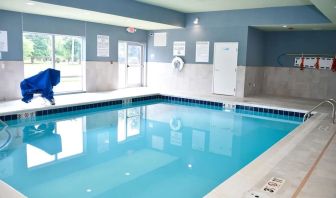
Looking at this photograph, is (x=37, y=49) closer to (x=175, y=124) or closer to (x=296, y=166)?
(x=175, y=124)

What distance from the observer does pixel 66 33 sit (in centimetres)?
796

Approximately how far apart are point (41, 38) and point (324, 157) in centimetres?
710

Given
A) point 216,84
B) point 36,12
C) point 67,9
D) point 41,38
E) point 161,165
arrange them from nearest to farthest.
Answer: point 161,165 → point 67,9 → point 36,12 → point 41,38 → point 216,84

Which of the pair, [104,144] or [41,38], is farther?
[41,38]

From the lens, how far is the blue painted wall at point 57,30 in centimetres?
682

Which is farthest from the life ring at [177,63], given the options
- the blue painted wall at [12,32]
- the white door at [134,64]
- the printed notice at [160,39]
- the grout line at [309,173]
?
the grout line at [309,173]

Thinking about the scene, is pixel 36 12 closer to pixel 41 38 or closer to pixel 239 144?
pixel 41 38

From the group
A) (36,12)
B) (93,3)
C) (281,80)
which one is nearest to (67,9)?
(93,3)

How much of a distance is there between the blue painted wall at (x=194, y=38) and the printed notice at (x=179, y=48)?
0.40 feet

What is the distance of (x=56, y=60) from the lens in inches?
316

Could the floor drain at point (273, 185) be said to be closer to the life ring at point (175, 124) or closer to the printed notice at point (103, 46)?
the life ring at point (175, 124)

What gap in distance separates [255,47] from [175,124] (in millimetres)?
4313

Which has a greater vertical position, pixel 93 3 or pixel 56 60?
pixel 93 3

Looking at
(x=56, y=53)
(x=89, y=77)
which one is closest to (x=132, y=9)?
(x=56, y=53)
